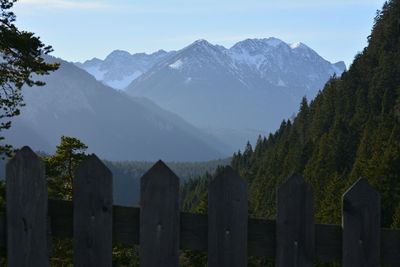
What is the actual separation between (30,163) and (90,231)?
0.57m

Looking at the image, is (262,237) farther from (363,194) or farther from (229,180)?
(363,194)

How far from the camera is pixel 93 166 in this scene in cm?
371

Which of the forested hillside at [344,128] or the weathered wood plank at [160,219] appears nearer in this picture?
the weathered wood plank at [160,219]

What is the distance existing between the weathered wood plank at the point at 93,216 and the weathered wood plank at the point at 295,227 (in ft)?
3.52

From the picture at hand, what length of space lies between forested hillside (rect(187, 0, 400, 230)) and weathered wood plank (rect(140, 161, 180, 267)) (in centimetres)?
6584

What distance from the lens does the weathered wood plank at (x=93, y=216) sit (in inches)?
145

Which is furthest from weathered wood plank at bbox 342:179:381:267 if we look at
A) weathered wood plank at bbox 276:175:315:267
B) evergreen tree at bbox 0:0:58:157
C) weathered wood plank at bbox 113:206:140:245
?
evergreen tree at bbox 0:0:58:157

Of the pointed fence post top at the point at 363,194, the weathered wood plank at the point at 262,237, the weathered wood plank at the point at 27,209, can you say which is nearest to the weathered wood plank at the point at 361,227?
Result: the pointed fence post top at the point at 363,194

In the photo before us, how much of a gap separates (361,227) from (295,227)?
1.39 feet

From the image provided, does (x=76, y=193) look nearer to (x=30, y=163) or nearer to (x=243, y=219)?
(x=30, y=163)

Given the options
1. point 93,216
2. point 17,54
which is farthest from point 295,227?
point 17,54

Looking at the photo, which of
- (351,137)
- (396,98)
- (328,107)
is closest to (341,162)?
(351,137)

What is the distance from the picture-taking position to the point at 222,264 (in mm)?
3670

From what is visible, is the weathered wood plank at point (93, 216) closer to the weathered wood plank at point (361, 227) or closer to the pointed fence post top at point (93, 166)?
the pointed fence post top at point (93, 166)
